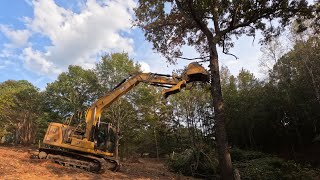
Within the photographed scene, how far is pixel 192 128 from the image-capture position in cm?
4247

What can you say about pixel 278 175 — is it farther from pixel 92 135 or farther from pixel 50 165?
pixel 50 165

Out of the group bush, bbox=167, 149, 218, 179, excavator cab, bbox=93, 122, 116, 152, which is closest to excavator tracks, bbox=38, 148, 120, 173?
excavator cab, bbox=93, 122, 116, 152

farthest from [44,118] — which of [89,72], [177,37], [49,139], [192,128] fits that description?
[177,37]

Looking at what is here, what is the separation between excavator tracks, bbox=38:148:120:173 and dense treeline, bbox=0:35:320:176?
15827 millimetres

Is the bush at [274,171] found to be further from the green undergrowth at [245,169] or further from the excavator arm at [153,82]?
the excavator arm at [153,82]

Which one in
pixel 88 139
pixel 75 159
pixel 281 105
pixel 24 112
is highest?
pixel 24 112

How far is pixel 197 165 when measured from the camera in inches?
641

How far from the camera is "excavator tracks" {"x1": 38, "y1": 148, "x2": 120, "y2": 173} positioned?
13.4 metres

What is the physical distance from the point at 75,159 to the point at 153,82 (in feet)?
16.6

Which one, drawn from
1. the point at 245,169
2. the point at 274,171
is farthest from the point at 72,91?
the point at 274,171

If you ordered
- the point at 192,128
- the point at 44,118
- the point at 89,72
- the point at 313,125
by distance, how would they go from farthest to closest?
the point at 192,128
the point at 44,118
the point at 89,72
the point at 313,125

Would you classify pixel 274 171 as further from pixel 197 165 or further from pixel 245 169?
pixel 197 165

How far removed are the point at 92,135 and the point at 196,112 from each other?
99.0ft

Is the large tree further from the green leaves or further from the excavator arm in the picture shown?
the green leaves
